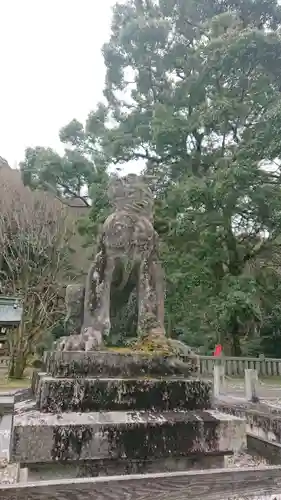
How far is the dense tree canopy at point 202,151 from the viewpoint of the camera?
10.9 metres

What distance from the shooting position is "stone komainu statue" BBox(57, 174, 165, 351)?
10.7ft

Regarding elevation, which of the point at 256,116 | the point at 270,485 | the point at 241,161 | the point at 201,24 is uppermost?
the point at 201,24

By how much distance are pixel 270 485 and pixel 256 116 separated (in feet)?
39.7

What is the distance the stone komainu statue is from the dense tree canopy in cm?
645

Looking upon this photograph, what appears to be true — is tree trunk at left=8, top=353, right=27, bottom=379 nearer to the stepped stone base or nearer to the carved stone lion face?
the carved stone lion face

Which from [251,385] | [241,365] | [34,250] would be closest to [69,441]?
[251,385]

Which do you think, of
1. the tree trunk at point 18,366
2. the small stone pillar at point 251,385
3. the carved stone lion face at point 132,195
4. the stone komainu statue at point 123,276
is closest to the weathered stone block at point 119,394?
the stone komainu statue at point 123,276

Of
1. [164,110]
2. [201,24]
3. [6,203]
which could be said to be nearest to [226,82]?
[164,110]

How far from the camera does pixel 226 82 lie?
40.6ft

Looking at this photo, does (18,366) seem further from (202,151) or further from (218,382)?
(202,151)

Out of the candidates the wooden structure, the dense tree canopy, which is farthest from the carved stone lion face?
the wooden structure

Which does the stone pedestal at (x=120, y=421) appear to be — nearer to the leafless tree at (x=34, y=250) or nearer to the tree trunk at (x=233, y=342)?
the tree trunk at (x=233, y=342)

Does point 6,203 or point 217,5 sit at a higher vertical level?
point 217,5

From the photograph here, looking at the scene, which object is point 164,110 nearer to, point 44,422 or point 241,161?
point 241,161
